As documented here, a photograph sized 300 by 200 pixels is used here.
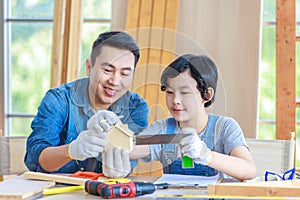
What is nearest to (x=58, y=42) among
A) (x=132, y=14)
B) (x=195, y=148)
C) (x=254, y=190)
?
(x=132, y=14)

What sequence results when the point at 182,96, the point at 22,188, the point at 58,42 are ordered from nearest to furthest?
the point at 22,188
the point at 182,96
the point at 58,42

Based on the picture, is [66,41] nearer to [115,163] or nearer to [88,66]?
[88,66]

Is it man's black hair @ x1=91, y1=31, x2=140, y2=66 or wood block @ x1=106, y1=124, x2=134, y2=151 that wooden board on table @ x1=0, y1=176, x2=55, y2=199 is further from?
man's black hair @ x1=91, y1=31, x2=140, y2=66

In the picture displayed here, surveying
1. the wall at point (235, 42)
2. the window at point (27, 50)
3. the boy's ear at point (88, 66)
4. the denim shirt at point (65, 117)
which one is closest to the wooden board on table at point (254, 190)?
the denim shirt at point (65, 117)

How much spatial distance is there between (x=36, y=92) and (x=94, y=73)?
1895mm

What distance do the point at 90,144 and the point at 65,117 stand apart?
0.89 ft

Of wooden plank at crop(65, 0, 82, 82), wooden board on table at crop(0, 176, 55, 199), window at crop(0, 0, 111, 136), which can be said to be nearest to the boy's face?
wooden board on table at crop(0, 176, 55, 199)

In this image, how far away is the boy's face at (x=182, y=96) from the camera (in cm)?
159

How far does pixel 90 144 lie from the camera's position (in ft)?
5.10

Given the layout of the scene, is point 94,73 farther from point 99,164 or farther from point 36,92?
point 36,92

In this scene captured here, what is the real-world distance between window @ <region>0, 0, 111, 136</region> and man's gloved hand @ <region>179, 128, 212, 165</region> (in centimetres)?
192

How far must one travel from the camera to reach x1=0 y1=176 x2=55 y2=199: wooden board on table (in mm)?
1380

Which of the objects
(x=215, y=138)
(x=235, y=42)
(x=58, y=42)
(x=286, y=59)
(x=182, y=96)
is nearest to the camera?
(x=182, y=96)

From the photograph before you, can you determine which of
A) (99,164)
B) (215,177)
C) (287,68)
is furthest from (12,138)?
(287,68)
